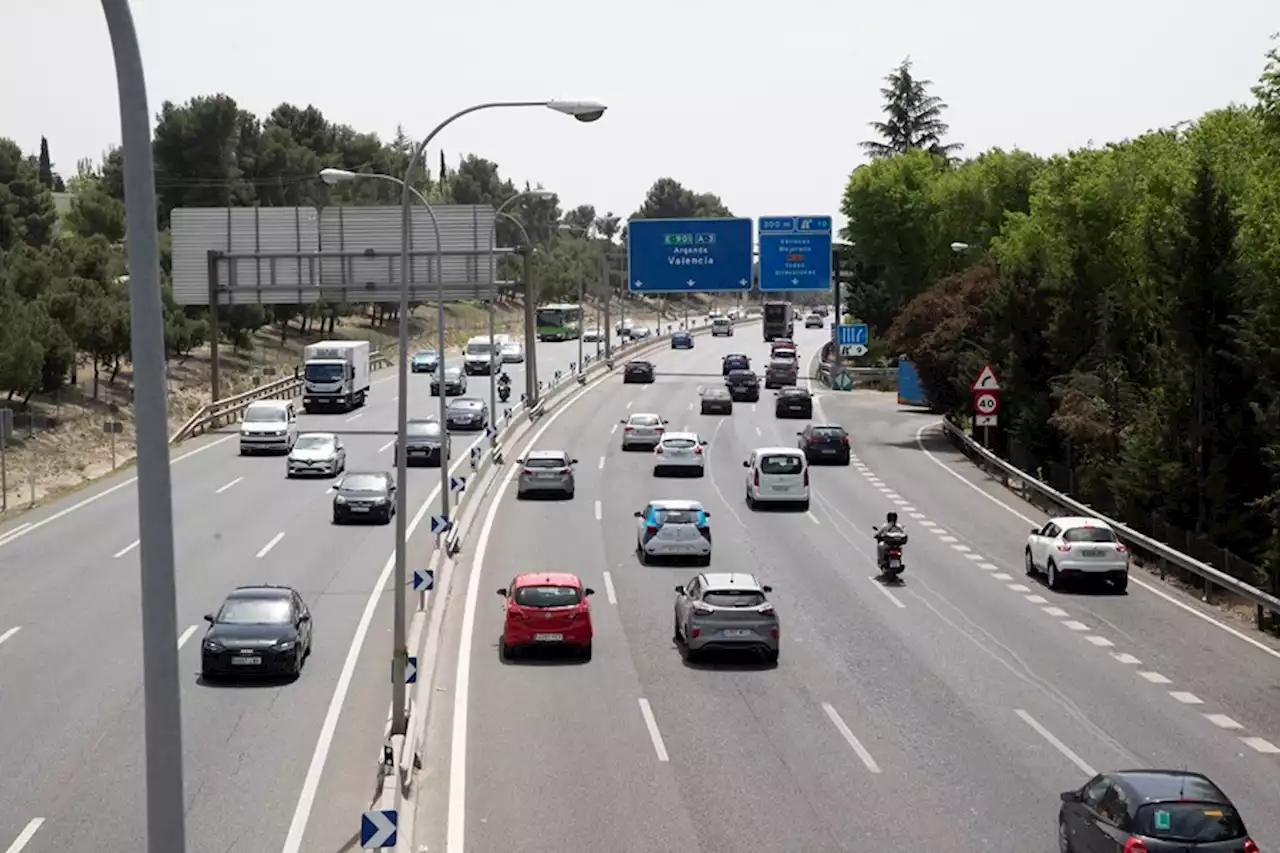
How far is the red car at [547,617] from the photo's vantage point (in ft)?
94.7

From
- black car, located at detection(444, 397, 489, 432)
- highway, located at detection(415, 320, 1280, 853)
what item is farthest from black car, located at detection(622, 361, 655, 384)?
highway, located at detection(415, 320, 1280, 853)

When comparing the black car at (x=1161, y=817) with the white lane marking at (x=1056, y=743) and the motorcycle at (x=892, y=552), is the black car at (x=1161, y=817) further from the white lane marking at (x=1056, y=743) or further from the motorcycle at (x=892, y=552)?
the motorcycle at (x=892, y=552)

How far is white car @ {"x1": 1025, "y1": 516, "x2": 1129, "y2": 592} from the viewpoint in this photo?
117 ft

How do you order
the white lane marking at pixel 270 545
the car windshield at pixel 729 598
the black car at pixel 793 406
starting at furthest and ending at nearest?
the black car at pixel 793 406, the white lane marking at pixel 270 545, the car windshield at pixel 729 598

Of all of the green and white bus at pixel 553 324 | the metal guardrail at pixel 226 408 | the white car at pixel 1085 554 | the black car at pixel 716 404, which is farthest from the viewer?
the green and white bus at pixel 553 324

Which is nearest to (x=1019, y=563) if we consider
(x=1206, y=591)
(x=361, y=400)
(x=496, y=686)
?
(x=1206, y=591)

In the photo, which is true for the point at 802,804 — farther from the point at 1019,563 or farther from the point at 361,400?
the point at 361,400

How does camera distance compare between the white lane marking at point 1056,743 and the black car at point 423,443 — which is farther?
the black car at point 423,443

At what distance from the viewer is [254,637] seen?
89.0 ft

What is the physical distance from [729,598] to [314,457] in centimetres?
2822

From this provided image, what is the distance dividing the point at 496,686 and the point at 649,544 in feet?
39.7

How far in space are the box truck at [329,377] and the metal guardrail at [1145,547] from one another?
28240 mm

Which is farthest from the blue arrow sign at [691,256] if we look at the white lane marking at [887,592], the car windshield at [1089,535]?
the car windshield at [1089,535]

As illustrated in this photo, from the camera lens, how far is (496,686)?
27188mm
